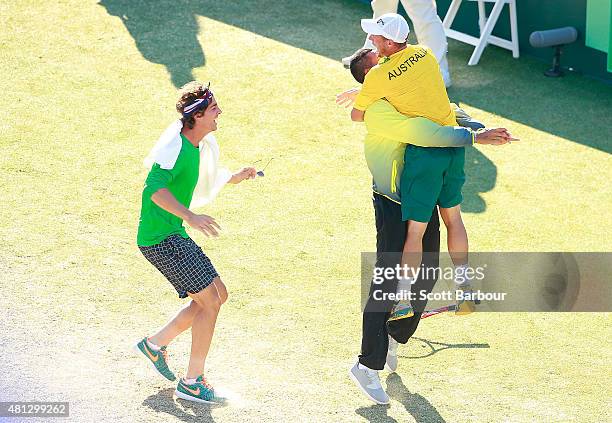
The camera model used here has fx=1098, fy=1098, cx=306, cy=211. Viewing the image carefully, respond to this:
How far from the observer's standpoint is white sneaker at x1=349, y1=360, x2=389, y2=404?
6.62m

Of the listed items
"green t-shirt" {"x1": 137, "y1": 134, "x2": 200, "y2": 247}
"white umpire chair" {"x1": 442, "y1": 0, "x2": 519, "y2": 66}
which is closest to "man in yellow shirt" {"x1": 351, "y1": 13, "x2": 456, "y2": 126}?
"green t-shirt" {"x1": 137, "y1": 134, "x2": 200, "y2": 247}

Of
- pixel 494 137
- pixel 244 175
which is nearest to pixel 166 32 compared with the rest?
pixel 244 175

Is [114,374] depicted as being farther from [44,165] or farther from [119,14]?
[119,14]

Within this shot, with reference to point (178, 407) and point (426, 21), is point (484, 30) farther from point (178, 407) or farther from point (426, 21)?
point (178, 407)

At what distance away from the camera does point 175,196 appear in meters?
6.31

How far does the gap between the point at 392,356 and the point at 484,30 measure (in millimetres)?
5729

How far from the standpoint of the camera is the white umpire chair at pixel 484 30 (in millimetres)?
11719

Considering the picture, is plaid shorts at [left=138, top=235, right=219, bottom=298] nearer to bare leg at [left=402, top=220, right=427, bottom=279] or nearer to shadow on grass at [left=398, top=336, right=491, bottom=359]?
bare leg at [left=402, top=220, right=427, bottom=279]

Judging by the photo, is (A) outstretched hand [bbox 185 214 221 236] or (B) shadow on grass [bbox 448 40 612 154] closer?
(A) outstretched hand [bbox 185 214 221 236]

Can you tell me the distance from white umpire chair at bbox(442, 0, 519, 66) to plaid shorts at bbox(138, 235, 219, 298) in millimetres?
6228

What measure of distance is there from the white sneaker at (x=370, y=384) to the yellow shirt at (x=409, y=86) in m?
1.57

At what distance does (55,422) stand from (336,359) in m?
1.84

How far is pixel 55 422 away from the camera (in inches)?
246

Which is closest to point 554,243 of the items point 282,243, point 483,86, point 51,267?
point 282,243
